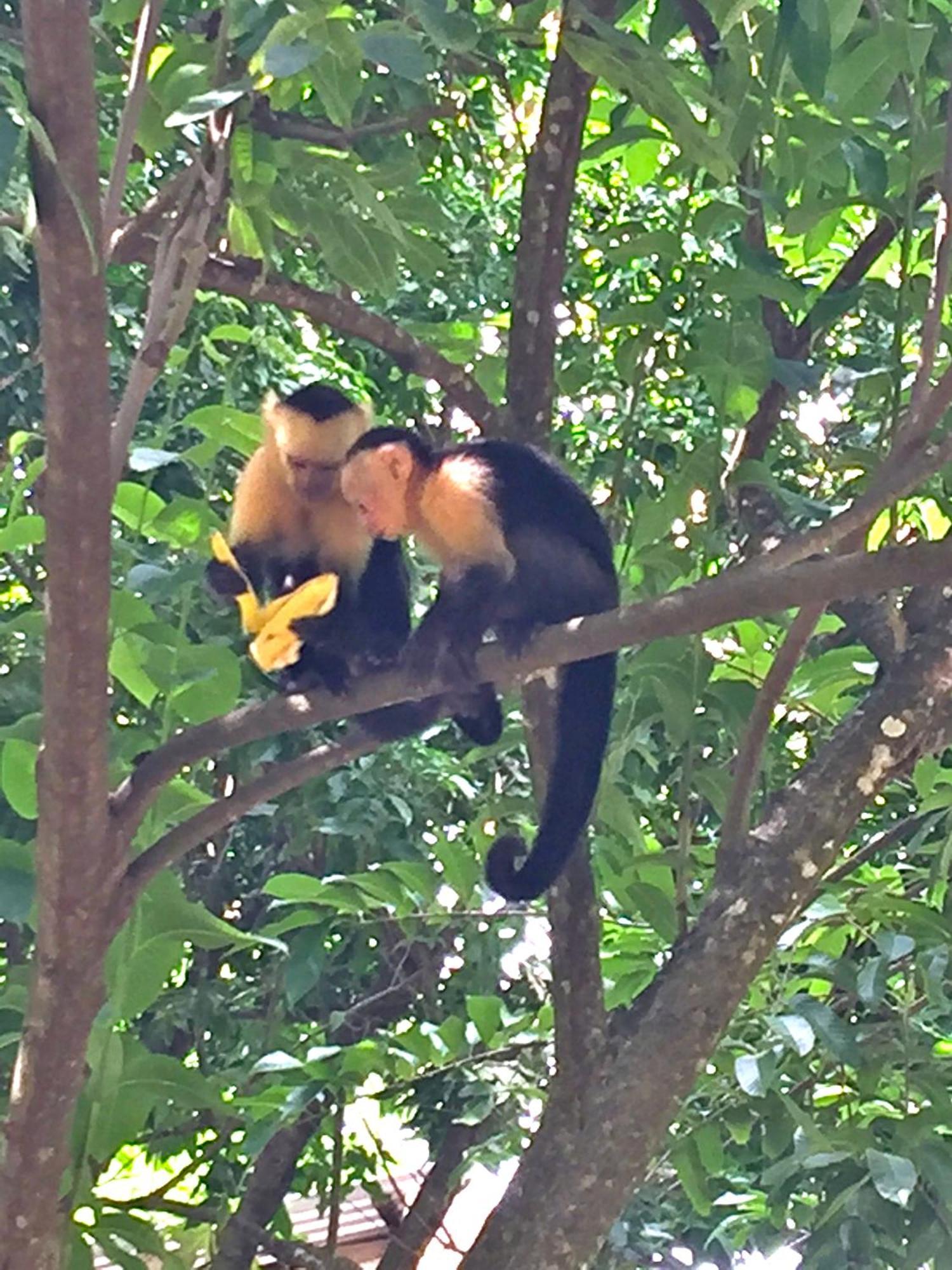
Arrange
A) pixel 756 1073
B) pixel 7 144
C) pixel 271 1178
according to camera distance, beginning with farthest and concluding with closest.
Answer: pixel 271 1178, pixel 756 1073, pixel 7 144

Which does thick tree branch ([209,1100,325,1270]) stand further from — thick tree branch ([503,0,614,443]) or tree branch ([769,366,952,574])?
tree branch ([769,366,952,574])

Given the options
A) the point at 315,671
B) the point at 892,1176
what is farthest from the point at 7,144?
the point at 892,1176

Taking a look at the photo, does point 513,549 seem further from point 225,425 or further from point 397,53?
point 397,53

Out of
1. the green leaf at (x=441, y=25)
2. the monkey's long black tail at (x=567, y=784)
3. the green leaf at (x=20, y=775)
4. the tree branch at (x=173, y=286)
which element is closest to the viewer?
the green leaf at (x=441, y=25)

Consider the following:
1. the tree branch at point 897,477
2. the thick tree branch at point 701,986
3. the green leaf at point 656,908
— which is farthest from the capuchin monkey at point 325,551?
the tree branch at point 897,477

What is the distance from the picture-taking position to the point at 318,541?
230cm

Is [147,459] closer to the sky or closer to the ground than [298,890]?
closer to the sky

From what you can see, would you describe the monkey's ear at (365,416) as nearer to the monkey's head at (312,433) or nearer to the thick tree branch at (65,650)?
the monkey's head at (312,433)

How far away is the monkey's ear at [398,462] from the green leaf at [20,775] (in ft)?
2.13

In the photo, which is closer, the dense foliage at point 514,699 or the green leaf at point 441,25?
the green leaf at point 441,25

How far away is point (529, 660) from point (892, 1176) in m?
0.66

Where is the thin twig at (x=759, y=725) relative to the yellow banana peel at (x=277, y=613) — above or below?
below

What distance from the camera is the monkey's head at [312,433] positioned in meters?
2.14

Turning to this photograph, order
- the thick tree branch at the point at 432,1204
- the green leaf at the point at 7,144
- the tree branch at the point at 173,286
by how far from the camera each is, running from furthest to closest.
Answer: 1. the thick tree branch at the point at 432,1204
2. the tree branch at the point at 173,286
3. the green leaf at the point at 7,144
